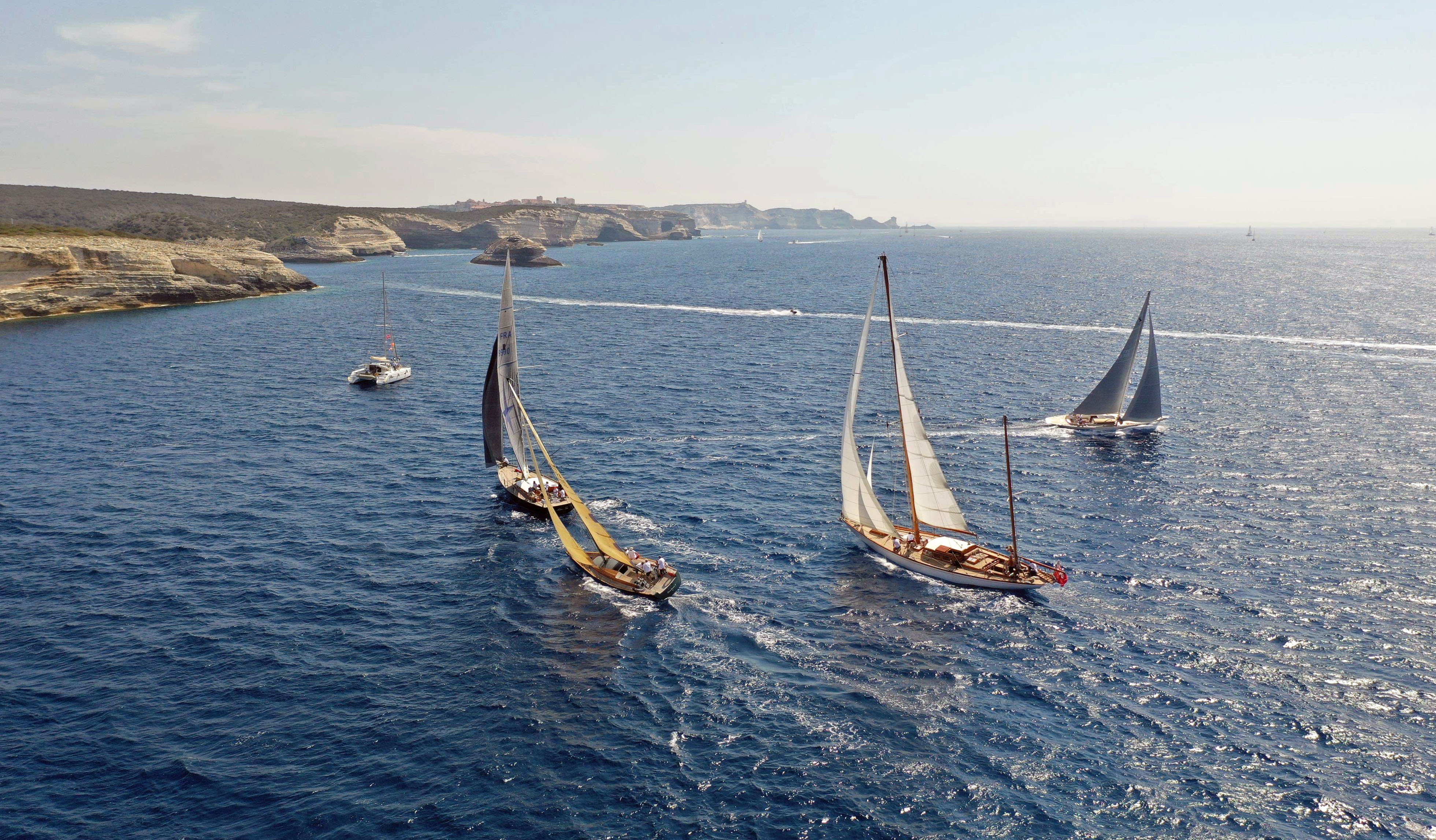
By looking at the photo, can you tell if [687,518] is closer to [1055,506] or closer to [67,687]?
[1055,506]

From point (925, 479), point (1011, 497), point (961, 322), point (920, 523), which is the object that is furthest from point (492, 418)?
point (961, 322)

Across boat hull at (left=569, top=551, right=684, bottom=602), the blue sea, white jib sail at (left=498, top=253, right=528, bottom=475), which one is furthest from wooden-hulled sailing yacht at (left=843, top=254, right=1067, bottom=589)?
white jib sail at (left=498, top=253, right=528, bottom=475)

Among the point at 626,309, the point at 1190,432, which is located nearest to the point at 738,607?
the point at 1190,432

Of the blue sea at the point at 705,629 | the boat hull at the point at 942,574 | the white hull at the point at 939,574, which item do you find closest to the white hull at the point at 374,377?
the blue sea at the point at 705,629

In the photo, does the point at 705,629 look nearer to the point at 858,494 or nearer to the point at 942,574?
the point at 942,574

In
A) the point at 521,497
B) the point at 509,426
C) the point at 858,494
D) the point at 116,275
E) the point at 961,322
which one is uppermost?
the point at 116,275

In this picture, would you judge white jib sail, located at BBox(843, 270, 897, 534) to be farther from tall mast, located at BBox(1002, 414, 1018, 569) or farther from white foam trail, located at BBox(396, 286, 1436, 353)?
white foam trail, located at BBox(396, 286, 1436, 353)
